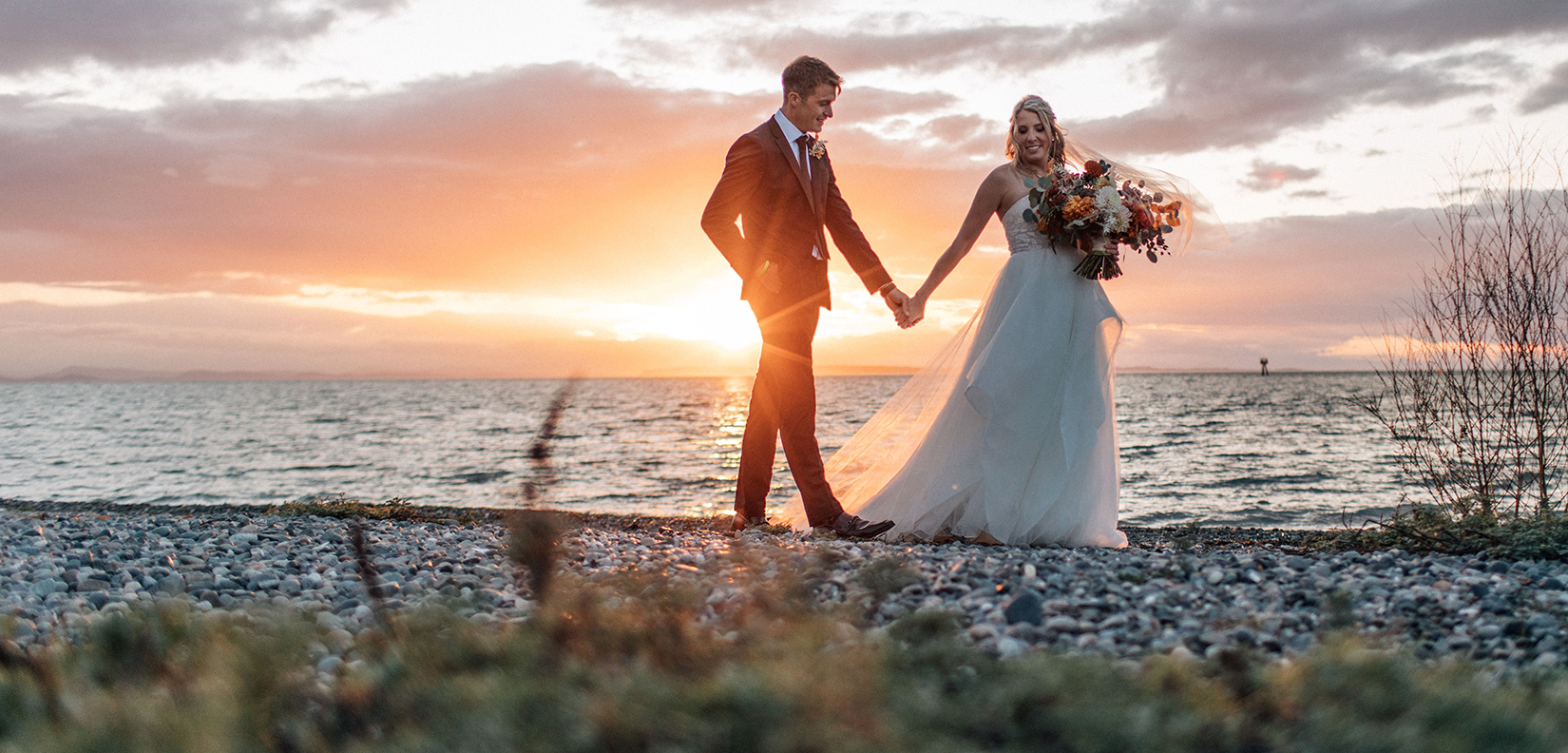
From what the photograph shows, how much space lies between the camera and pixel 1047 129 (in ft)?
19.3

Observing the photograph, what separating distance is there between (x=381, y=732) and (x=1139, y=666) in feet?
6.57

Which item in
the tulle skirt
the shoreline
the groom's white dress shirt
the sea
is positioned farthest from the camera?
the sea

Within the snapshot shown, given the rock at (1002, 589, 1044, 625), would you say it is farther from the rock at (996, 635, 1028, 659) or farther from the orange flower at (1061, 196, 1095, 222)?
the orange flower at (1061, 196, 1095, 222)

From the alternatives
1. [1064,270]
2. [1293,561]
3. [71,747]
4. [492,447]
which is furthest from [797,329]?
[492,447]

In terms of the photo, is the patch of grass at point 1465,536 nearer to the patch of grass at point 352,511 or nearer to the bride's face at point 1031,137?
the bride's face at point 1031,137

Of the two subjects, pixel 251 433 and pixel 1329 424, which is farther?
pixel 251 433

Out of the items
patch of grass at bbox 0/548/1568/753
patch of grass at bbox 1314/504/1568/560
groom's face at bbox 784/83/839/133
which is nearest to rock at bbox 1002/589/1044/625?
patch of grass at bbox 0/548/1568/753

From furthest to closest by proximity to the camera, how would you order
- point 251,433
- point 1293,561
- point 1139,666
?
point 251,433 < point 1293,561 < point 1139,666

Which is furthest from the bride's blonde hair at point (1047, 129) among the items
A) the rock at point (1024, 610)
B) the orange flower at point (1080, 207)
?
the rock at point (1024, 610)

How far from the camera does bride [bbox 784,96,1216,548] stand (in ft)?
17.9

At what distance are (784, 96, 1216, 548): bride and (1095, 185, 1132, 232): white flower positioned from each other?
11.9 inches

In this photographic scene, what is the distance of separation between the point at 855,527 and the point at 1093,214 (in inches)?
95.4

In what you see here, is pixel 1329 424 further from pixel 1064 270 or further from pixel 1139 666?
Answer: pixel 1139 666

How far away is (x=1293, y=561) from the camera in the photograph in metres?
4.05
